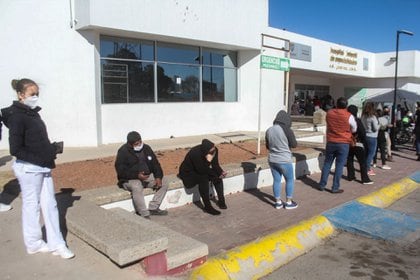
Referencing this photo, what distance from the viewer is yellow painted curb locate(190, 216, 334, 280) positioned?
3959 mm

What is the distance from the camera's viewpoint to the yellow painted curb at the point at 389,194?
7.01 meters

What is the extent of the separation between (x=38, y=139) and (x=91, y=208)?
142cm

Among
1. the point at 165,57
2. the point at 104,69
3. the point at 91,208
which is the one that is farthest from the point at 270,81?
the point at 91,208

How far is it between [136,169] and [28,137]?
2015mm

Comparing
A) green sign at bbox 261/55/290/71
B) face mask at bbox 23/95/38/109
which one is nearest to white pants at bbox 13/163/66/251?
face mask at bbox 23/95/38/109

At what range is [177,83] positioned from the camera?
13.2 meters

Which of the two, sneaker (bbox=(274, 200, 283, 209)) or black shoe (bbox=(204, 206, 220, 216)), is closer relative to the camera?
black shoe (bbox=(204, 206, 220, 216))

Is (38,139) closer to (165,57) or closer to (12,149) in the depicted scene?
(12,149)

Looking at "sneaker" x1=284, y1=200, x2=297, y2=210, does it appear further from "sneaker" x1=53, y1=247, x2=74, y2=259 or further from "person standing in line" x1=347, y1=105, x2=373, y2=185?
"sneaker" x1=53, y1=247, x2=74, y2=259

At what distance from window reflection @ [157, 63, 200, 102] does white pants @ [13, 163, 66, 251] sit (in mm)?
9006

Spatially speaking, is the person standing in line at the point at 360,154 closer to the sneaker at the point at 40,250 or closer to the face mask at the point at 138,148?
the face mask at the point at 138,148

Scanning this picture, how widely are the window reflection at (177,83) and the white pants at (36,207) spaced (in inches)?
355

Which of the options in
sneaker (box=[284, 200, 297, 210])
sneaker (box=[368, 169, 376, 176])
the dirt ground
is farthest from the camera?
sneaker (box=[368, 169, 376, 176])

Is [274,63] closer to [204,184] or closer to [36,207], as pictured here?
[204,184]
